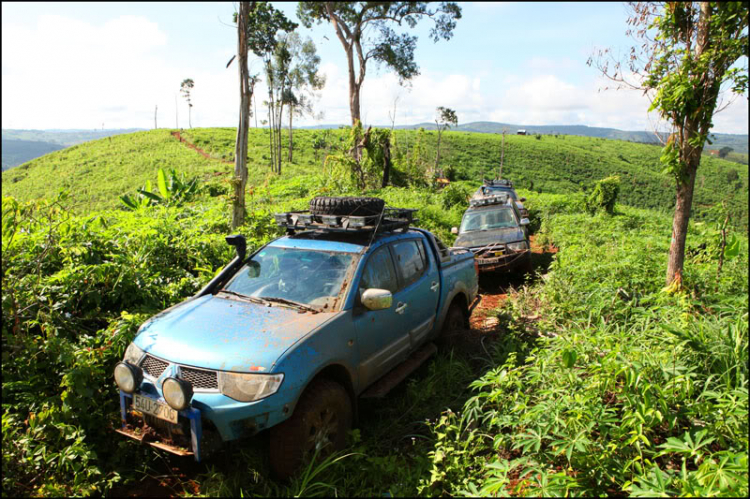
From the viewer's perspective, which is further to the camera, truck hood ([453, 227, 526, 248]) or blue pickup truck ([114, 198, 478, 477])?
truck hood ([453, 227, 526, 248])

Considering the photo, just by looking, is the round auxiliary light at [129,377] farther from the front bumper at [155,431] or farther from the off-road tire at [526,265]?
the off-road tire at [526,265]

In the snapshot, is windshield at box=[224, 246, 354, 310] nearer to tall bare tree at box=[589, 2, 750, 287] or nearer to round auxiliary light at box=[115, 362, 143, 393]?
round auxiliary light at box=[115, 362, 143, 393]

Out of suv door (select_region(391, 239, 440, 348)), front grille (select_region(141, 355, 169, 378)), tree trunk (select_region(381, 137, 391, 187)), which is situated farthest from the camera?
tree trunk (select_region(381, 137, 391, 187))

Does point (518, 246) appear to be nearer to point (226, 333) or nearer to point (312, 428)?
point (312, 428)

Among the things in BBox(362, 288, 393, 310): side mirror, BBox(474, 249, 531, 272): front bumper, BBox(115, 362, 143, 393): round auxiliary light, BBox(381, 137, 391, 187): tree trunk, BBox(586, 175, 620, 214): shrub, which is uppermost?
BBox(381, 137, 391, 187): tree trunk

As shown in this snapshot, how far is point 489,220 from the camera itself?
10.7m

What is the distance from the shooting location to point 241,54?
8867mm

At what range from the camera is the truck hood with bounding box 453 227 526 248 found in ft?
31.3

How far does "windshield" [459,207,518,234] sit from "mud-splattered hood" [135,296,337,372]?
7653mm

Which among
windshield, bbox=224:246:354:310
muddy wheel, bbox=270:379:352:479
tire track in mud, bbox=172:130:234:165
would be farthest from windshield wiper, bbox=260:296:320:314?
tire track in mud, bbox=172:130:234:165

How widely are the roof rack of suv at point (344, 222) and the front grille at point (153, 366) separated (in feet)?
6.15

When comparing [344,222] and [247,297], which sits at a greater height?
[344,222]

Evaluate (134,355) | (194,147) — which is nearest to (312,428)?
(134,355)

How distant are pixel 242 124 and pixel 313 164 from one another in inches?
1457
